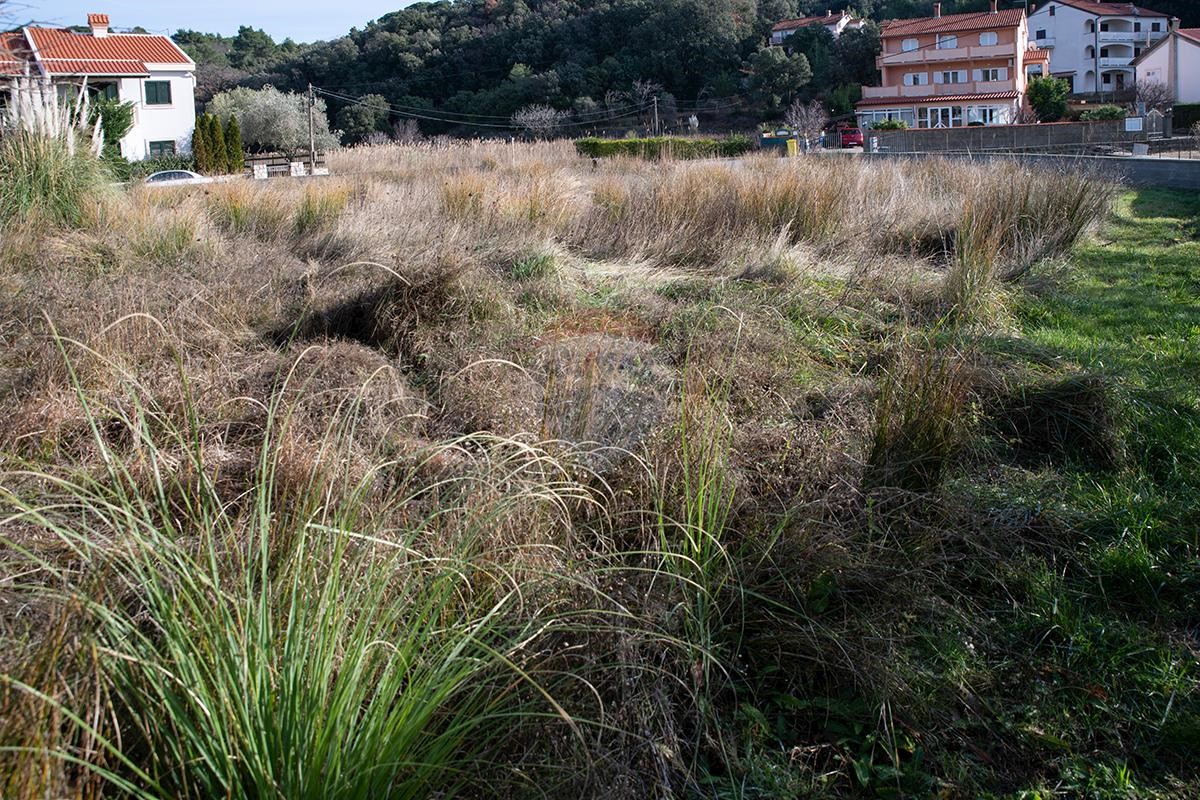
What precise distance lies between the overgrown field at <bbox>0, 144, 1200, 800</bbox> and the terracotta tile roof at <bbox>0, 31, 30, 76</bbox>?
1.29 m

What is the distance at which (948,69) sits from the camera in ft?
170

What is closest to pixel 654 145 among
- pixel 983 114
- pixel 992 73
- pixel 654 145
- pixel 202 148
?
pixel 654 145

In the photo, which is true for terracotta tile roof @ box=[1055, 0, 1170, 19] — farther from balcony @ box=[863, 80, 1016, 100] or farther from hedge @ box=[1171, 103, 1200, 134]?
hedge @ box=[1171, 103, 1200, 134]

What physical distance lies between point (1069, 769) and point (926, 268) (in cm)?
539

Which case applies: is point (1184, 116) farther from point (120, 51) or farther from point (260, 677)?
point (260, 677)

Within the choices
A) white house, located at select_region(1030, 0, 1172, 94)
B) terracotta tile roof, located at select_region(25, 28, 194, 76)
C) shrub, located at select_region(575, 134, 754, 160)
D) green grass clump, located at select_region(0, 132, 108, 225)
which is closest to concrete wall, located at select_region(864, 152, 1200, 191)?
green grass clump, located at select_region(0, 132, 108, 225)

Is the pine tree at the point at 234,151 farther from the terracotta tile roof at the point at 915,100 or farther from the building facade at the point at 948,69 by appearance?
the terracotta tile roof at the point at 915,100

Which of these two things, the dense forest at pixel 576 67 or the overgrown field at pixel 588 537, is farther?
the dense forest at pixel 576 67

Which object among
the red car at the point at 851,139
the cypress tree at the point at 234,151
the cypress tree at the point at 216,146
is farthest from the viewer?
the red car at the point at 851,139

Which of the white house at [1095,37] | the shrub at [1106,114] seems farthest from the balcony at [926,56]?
the shrub at [1106,114]

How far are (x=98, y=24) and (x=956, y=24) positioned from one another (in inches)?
1568

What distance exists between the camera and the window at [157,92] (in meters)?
36.9

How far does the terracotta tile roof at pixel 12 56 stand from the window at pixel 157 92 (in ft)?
104

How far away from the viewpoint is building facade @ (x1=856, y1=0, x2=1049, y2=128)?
49062mm
